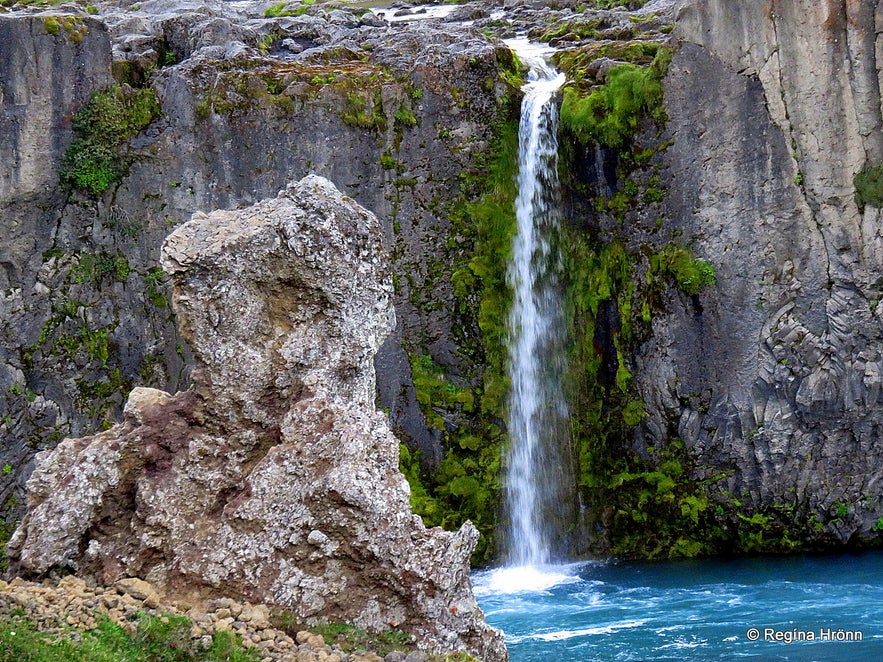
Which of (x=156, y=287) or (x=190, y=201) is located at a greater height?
(x=190, y=201)

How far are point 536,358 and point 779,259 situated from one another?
478cm

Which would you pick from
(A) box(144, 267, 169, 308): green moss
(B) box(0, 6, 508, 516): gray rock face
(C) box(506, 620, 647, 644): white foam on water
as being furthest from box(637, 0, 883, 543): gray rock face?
(A) box(144, 267, 169, 308): green moss

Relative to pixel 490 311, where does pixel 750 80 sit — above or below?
above

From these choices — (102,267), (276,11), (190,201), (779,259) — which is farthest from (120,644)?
(276,11)

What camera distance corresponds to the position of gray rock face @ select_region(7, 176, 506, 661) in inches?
331

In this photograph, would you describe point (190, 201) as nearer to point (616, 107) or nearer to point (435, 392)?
point (435, 392)

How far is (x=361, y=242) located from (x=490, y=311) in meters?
9.58

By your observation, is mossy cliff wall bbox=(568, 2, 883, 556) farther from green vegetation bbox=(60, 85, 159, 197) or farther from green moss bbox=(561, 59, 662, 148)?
green vegetation bbox=(60, 85, 159, 197)

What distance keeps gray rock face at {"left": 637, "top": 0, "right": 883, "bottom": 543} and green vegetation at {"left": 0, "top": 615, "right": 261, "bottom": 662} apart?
40.0 ft

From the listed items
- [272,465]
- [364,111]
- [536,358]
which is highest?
[364,111]

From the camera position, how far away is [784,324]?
1722cm

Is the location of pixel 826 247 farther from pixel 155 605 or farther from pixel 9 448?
pixel 9 448

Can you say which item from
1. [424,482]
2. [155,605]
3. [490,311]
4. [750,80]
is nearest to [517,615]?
[424,482]

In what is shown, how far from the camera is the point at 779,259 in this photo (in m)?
17.2
